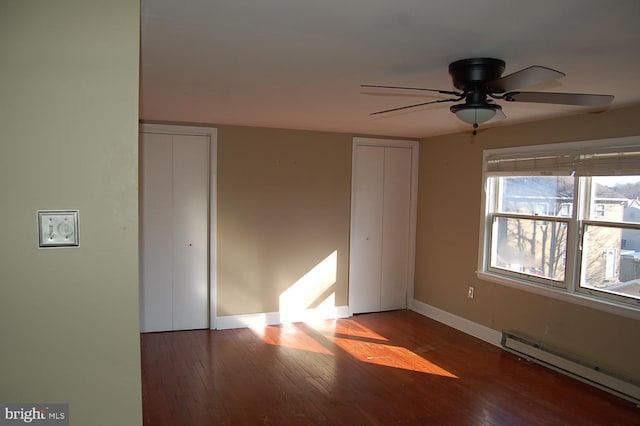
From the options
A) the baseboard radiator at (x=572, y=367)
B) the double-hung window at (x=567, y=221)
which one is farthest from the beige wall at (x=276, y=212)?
the baseboard radiator at (x=572, y=367)

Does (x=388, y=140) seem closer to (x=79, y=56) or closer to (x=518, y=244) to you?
(x=518, y=244)

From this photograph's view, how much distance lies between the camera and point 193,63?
2531mm

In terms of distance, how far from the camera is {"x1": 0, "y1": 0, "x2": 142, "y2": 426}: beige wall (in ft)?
4.74

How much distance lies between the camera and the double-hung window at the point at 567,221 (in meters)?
3.61

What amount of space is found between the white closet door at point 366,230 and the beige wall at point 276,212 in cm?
13

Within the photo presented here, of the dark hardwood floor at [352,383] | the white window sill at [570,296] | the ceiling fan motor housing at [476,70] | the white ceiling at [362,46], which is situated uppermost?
the white ceiling at [362,46]

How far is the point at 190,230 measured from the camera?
16.3 ft

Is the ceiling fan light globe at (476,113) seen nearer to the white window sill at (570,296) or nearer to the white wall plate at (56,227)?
the white wall plate at (56,227)

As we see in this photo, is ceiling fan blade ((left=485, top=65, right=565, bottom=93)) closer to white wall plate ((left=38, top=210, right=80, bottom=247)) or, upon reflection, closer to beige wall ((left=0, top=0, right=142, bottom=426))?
beige wall ((left=0, top=0, right=142, bottom=426))

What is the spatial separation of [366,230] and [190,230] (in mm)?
2206

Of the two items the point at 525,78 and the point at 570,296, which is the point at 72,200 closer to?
the point at 525,78

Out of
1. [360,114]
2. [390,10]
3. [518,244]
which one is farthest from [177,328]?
[390,10]
